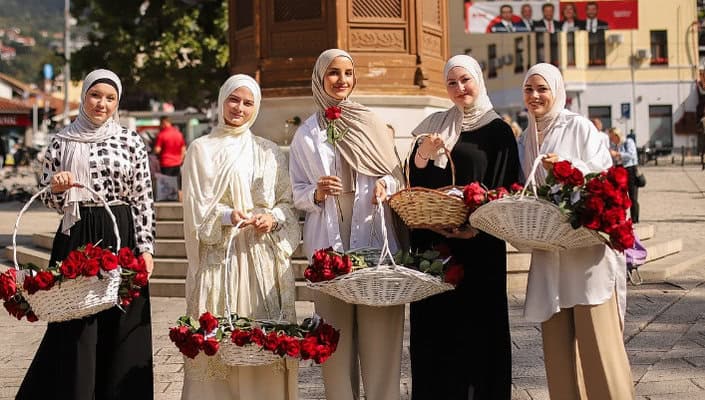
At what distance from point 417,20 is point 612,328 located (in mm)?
7100

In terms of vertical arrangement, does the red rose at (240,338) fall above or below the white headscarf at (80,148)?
below

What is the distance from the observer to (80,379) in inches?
203

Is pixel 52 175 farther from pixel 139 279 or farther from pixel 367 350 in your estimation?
pixel 367 350

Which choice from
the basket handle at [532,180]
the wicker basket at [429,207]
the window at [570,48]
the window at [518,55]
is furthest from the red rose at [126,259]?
the window at [518,55]

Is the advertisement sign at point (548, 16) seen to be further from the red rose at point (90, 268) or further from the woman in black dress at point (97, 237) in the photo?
the red rose at point (90, 268)

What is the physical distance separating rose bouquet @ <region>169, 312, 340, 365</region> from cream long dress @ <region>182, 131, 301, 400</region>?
299mm

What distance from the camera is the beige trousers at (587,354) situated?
501 centimetres

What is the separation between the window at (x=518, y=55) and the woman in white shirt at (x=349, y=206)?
1913 inches

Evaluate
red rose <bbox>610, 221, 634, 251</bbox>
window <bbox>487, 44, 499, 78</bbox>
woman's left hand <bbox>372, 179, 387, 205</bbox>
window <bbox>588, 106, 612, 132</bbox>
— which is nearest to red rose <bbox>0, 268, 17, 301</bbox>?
woman's left hand <bbox>372, 179, 387, 205</bbox>

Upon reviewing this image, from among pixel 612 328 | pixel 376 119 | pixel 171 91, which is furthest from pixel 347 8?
pixel 171 91

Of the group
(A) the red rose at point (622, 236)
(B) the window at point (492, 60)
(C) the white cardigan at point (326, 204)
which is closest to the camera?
(A) the red rose at point (622, 236)

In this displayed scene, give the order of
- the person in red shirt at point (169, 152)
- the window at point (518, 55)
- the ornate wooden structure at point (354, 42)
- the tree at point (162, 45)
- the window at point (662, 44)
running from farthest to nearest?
the window at point (518, 55), the window at point (662, 44), the tree at point (162, 45), the person in red shirt at point (169, 152), the ornate wooden structure at point (354, 42)

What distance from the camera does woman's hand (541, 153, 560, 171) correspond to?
4.90 m

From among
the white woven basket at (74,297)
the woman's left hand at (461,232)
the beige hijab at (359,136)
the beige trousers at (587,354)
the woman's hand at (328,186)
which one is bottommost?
the beige trousers at (587,354)
